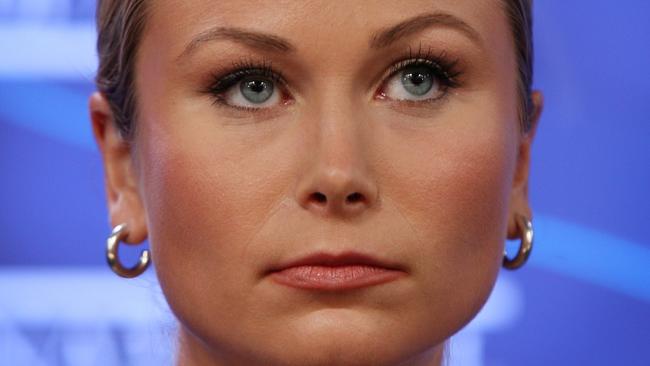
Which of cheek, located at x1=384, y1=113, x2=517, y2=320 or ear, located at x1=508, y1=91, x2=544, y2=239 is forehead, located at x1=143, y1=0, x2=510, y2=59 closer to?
cheek, located at x1=384, y1=113, x2=517, y2=320

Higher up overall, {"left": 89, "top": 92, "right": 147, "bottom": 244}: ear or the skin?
the skin

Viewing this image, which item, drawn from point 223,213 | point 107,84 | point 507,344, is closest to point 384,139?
point 223,213

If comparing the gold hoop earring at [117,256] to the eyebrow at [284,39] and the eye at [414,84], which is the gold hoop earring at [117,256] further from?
the eye at [414,84]

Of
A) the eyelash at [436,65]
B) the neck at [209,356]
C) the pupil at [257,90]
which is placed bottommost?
the neck at [209,356]

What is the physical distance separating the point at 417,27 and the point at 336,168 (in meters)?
0.23

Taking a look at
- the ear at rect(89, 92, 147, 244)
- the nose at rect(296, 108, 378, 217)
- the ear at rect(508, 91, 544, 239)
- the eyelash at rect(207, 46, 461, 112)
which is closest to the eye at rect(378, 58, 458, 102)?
the eyelash at rect(207, 46, 461, 112)

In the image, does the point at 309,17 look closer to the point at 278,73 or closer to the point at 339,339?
the point at 278,73

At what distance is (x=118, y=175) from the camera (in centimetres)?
158

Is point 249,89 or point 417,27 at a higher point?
point 417,27

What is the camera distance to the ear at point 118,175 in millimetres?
1548

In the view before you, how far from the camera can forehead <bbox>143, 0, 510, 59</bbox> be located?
4.31 feet

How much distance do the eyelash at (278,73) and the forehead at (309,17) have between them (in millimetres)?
45

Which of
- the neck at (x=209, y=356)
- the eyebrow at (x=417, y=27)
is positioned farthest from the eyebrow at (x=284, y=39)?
the neck at (x=209, y=356)

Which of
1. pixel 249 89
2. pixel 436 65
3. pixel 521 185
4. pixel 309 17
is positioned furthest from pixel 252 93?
pixel 521 185
